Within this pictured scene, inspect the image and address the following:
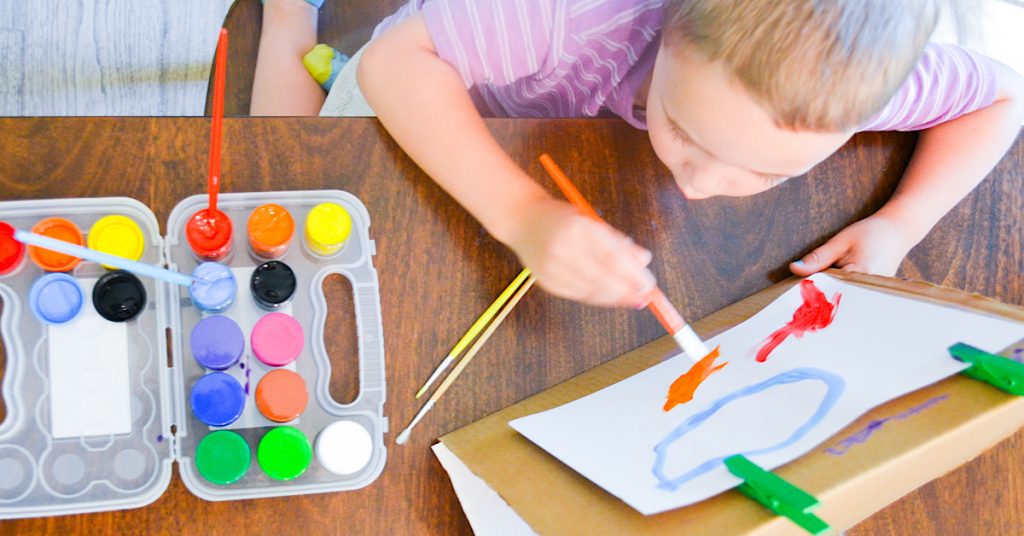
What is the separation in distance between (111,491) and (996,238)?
2.33 ft

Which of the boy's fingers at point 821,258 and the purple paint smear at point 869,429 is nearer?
the purple paint smear at point 869,429

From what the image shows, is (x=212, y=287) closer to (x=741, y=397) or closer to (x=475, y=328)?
(x=475, y=328)

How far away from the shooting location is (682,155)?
53 centimetres

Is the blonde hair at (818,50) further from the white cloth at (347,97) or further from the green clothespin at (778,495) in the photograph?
the white cloth at (347,97)

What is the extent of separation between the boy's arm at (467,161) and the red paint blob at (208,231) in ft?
0.45

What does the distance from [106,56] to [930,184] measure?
1.02 metres

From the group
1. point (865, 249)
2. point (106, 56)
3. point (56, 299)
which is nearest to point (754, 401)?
point (865, 249)

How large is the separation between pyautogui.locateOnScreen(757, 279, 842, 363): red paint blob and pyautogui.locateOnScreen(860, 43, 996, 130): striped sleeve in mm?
157

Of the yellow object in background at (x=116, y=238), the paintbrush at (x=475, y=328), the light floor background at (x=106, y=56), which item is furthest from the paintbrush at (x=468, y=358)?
the light floor background at (x=106, y=56)

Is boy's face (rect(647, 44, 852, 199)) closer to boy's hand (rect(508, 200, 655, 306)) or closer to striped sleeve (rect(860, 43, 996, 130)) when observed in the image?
boy's hand (rect(508, 200, 655, 306))

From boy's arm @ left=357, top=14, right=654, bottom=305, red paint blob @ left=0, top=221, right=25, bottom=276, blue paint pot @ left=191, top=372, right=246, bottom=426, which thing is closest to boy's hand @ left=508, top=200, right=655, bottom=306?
boy's arm @ left=357, top=14, right=654, bottom=305

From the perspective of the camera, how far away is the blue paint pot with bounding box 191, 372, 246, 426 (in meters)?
0.50

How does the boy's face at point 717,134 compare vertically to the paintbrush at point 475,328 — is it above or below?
above

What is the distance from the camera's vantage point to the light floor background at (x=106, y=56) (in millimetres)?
1050
